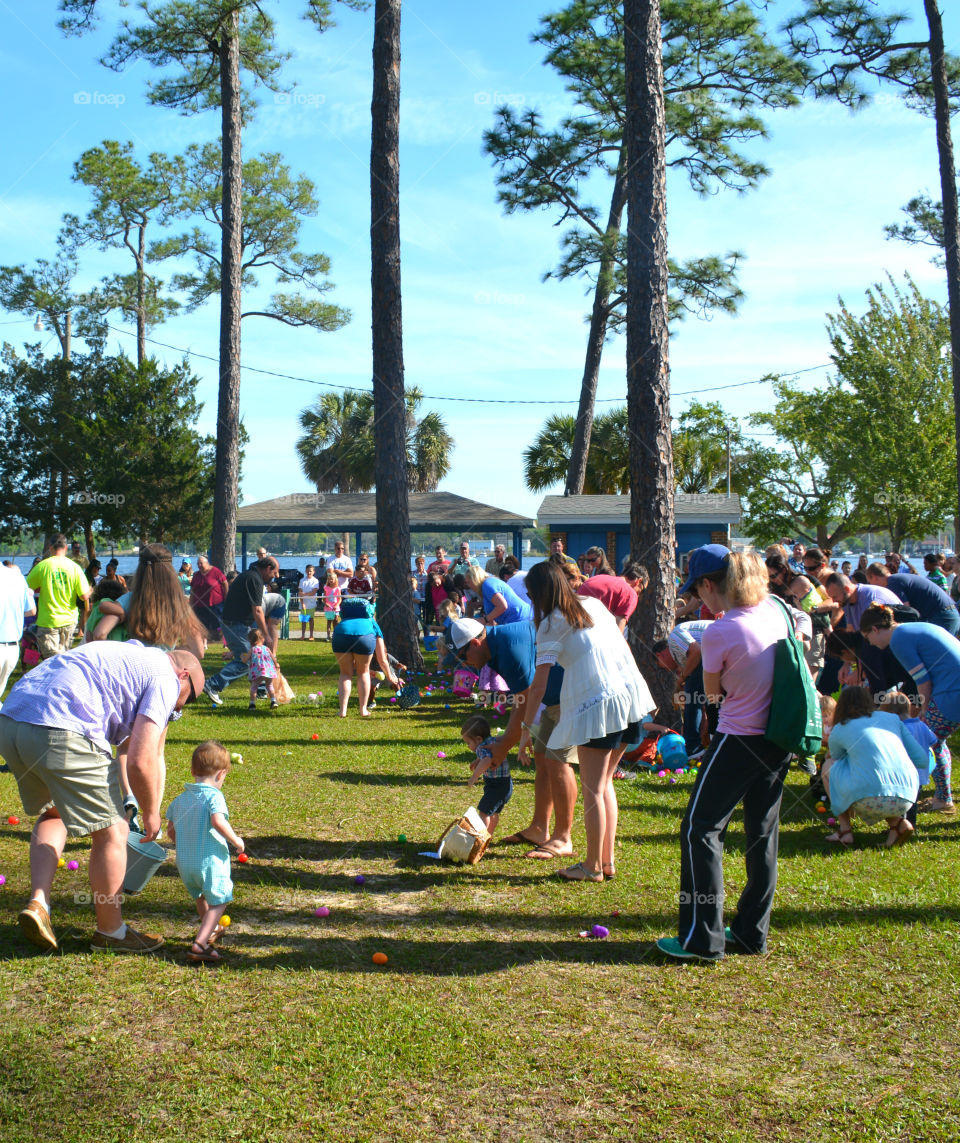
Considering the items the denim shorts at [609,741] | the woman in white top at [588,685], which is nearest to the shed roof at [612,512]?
the woman in white top at [588,685]

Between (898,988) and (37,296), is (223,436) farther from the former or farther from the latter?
(37,296)

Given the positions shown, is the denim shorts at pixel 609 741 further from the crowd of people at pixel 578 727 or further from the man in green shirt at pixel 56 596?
the man in green shirt at pixel 56 596

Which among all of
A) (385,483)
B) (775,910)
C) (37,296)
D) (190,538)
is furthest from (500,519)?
(775,910)

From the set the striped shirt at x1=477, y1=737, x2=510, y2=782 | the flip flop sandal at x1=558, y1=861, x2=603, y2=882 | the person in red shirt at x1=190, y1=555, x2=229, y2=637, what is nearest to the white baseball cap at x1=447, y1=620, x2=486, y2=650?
the striped shirt at x1=477, y1=737, x2=510, y2=782

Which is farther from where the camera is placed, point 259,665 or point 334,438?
point 334,438

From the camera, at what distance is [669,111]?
1900 centimetres

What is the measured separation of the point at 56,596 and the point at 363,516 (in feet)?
67.3

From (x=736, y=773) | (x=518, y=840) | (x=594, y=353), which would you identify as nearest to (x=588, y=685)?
(x=736, y=773)

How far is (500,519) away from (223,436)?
12970 mm

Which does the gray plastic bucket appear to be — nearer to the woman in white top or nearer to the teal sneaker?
the woman in white top

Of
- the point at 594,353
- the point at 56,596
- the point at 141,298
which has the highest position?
the point at 141,298

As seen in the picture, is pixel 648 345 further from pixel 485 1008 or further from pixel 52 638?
pixel 52 638

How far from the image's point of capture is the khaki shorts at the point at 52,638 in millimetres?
11508

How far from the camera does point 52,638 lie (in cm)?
1159
